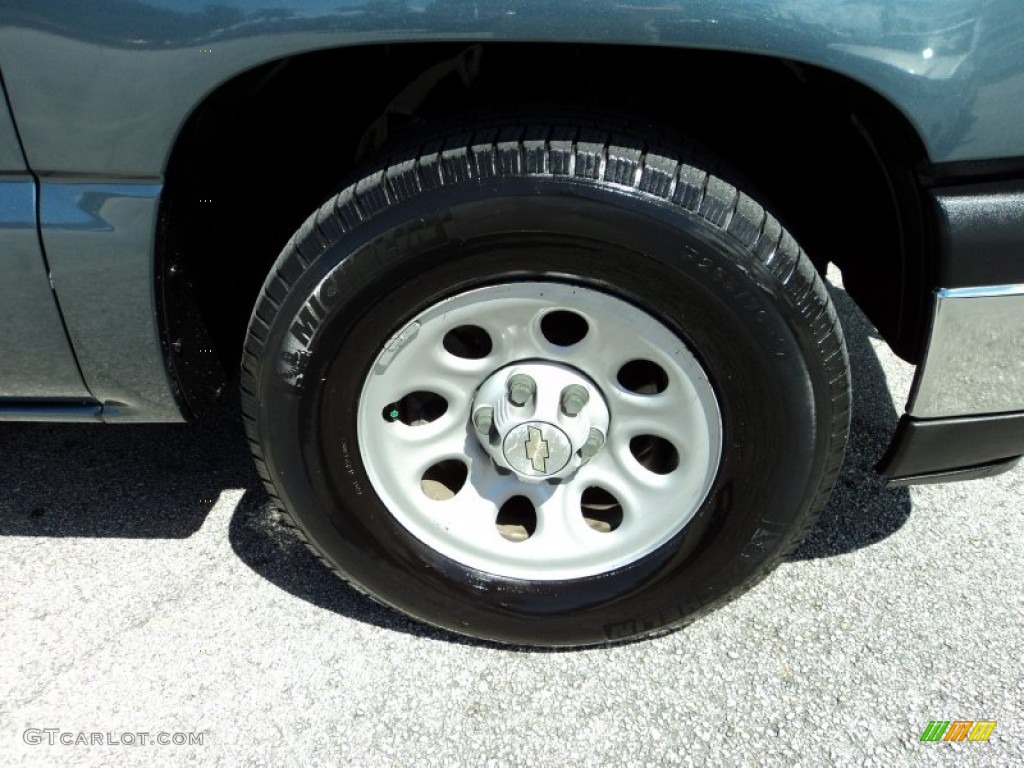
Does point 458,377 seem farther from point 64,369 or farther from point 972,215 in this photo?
point 972,215

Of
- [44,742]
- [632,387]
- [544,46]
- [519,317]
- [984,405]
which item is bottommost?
[44,742]

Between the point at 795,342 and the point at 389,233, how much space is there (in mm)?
781

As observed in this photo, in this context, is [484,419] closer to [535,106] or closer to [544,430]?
[544,430]

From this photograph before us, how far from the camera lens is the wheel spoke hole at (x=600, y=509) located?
2.04m

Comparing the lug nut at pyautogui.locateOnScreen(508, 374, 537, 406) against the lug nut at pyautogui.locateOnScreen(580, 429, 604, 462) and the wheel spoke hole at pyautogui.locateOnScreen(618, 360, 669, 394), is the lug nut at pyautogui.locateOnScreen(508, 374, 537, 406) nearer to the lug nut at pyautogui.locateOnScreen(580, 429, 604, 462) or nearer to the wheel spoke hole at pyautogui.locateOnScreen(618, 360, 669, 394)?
the lug nut at pyautogui.locateOnScreen(580, 429, 604, 462)

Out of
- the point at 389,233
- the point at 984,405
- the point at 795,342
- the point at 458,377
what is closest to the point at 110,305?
the point at 389,233

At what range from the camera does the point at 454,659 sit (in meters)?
1.99

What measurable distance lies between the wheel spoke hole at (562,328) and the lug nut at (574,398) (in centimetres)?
17

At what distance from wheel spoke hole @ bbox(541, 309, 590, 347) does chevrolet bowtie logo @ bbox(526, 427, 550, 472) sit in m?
0.25

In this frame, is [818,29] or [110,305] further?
[110,305]

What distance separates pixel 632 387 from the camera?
2043 mm

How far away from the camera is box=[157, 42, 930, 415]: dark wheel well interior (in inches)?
66.0

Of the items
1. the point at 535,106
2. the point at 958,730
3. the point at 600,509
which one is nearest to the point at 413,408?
the point at 600,509

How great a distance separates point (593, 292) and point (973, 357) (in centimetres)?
74
